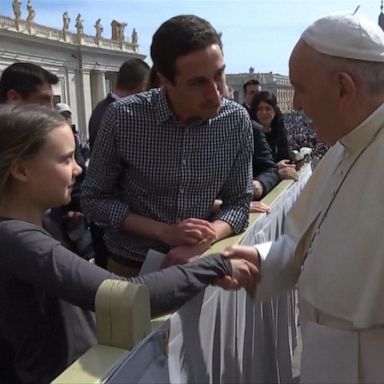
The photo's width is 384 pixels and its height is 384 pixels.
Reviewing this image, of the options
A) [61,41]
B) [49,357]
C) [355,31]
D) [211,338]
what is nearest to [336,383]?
[211,338]

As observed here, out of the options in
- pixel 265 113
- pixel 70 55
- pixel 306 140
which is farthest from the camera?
pixel 70 55

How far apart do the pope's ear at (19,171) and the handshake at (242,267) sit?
633mm

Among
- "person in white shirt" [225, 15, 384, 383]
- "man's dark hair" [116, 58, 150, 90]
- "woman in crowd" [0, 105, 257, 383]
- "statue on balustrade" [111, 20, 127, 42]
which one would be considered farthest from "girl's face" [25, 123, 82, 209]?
"statue on balustrade" [111, 20, 127, 42]

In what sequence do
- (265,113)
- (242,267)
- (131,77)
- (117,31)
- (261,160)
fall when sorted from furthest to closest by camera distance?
1. (117,31)
2. (265,113)
3. (131,77)
4. (261,160)
5. (242,267)

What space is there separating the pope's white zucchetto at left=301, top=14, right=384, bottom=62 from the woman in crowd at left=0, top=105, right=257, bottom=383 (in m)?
0.69

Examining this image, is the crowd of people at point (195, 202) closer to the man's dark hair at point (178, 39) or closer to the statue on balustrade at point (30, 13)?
the man's dark hair at point (178, 39)

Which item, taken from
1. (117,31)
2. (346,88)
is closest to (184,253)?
(346,88)

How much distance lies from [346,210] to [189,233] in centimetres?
53

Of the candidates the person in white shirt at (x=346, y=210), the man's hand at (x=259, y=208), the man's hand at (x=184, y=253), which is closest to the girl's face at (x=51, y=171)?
the man's hand at (x=184, y=253)

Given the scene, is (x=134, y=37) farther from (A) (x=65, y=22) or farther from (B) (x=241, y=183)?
(B) (x=241, y=183)

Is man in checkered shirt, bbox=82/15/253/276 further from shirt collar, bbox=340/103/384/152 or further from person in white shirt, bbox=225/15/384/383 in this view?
shirt collar, bbox=340/103/384/152

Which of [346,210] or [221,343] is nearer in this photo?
[346,210]

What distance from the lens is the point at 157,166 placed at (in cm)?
228

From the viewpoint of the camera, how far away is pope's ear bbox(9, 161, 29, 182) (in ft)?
5.64
